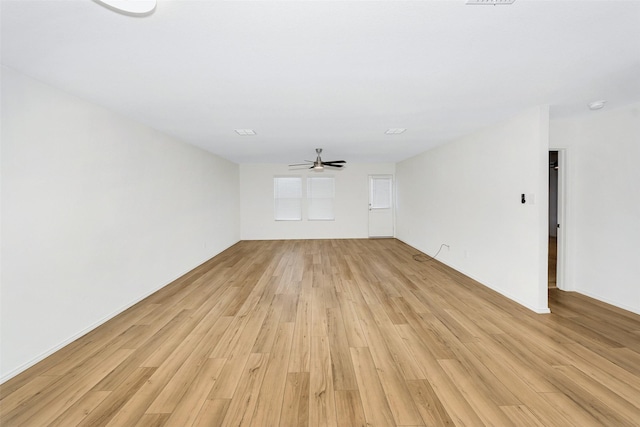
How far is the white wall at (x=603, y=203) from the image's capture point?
10.2 feet

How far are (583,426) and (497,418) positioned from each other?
47 cm

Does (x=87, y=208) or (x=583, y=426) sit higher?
(x=87, y=208)

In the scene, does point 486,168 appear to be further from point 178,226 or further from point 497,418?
point 178,226

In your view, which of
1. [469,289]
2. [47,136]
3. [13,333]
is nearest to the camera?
[13,333]

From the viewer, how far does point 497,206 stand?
380cm

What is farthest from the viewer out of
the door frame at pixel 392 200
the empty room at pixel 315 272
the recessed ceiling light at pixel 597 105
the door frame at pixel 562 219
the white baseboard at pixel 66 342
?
the door frame at pixel 392 200

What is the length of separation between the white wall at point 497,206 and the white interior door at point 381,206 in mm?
2391

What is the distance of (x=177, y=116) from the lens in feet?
10.8

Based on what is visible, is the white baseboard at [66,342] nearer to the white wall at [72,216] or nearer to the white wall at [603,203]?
the white wall at [72,216]

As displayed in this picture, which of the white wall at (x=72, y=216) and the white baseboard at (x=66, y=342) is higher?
the white wall at (x=72, y=216)

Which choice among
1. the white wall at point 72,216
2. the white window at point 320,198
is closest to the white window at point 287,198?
the white window at point 320,198

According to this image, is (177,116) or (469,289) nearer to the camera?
(177,116)

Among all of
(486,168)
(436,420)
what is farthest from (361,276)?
(436,420)

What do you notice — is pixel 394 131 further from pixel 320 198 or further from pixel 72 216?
pixel 320 198
